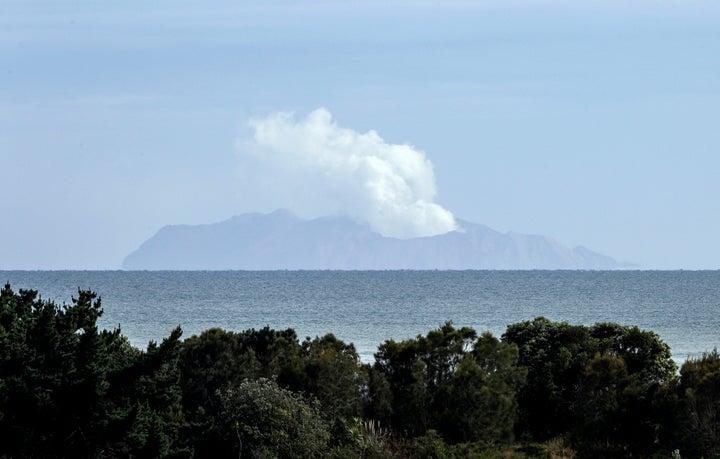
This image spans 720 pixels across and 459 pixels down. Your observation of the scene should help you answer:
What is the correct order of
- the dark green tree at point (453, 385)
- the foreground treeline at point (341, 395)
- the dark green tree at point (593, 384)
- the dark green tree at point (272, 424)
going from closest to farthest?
the foreground treeline at point (341, 395) < the dark green tree at point (272, 424) < the dark green tree at point (453, 385) < the dark green tree at point (593, 384)

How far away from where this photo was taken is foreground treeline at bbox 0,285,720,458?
2570 cm

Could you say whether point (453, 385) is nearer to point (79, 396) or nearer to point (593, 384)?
point (593, 384)

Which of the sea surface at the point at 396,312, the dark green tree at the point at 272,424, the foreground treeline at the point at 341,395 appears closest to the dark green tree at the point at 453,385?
the foreground treeline at the point at 341,395

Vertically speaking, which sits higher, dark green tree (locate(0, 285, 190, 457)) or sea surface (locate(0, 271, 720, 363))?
sea surface (locate(0, 271, 720, 363))

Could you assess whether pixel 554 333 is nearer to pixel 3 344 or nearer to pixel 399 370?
pixel 399 370

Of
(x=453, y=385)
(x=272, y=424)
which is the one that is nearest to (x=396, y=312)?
(x=453, y=385)

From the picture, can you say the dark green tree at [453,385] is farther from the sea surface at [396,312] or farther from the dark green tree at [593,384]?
the sea surface at [396,312]

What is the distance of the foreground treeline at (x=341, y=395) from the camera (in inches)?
1012

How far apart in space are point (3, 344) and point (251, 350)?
750 centimetres

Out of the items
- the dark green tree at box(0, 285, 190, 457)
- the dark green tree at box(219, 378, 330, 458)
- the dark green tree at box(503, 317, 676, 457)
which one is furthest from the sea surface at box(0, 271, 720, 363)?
the dark green tree at box(0, 285, 190, 457)

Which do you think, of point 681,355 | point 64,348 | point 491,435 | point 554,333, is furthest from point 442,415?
point 681,355

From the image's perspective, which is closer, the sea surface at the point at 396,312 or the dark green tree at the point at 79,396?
the dark green tree at the point at 79,396

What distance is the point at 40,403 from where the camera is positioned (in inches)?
993

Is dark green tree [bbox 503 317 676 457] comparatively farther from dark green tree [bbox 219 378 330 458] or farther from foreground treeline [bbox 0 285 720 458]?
dark green tree [bbox 219 378 330 458]
